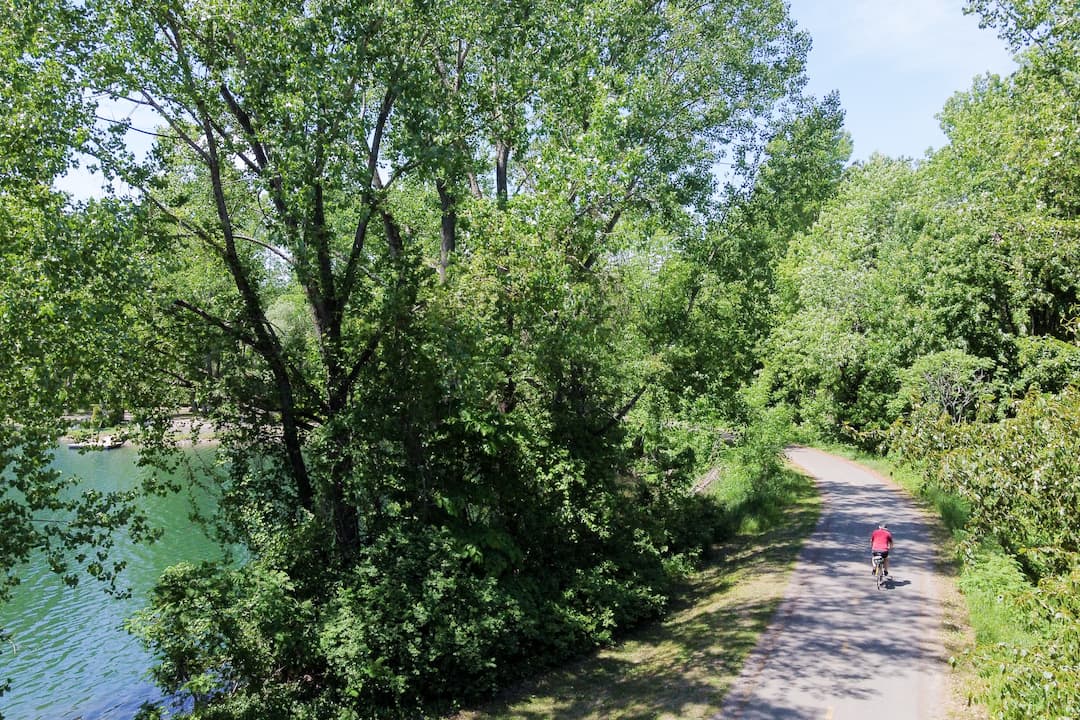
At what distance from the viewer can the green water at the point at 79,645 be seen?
16.5m

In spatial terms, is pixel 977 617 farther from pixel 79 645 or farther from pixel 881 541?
pixel 79 645

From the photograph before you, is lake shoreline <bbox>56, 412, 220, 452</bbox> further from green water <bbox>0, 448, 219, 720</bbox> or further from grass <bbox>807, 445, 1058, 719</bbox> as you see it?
grass <bbox>807, 445, 1058, 719</bbox>

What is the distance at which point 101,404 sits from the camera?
12133mm

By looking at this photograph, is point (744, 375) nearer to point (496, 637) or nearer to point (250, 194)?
point (496, 637)

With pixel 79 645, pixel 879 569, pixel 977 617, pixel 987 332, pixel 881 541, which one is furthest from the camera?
pixel 987 332

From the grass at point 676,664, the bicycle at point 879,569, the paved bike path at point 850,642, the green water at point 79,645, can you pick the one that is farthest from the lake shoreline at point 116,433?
the bicycle at point 879,569

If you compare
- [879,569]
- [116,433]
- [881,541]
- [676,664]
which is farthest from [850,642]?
[116,433]

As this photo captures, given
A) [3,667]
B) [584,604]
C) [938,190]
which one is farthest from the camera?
[938,190]

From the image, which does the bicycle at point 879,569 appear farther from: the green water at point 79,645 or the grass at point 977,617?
the green water at point 79,645

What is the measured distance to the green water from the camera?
16.5 metres

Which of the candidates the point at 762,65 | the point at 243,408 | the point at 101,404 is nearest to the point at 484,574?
the point at 243,408

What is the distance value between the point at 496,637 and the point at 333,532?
3.73 metres

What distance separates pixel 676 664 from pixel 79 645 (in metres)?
15.9

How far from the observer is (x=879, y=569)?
631 inches
